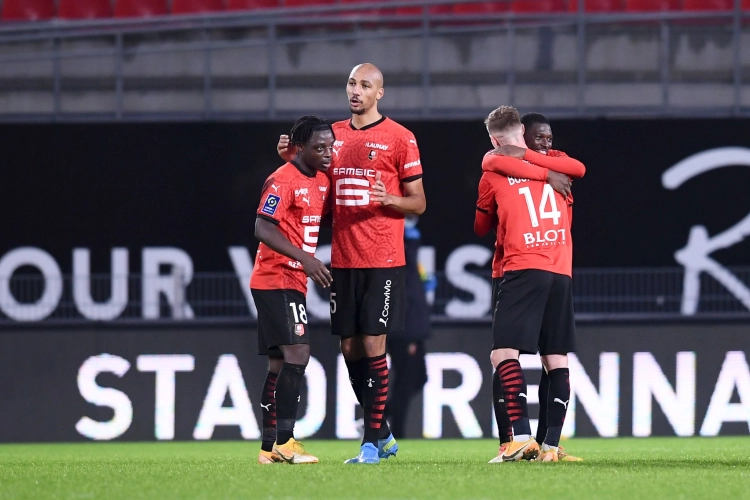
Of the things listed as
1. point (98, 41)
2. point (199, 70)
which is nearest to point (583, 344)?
point (199, 70)

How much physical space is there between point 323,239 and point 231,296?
160cm

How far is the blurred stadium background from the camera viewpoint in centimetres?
1001

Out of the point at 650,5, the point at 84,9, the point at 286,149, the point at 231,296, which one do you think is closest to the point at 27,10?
the point at 84,9

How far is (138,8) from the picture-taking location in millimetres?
15688

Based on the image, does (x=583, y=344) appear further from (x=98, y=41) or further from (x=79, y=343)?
(x=98, y=41)

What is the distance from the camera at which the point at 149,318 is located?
410 inches

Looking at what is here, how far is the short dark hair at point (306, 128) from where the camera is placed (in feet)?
20.7

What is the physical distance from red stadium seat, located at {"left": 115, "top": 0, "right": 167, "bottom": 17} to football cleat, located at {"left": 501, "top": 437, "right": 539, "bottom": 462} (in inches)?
426

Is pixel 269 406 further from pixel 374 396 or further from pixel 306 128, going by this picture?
pixel 306 128

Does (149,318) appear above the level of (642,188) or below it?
below

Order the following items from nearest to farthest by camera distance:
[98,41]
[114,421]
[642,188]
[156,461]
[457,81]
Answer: [156,461], [114,421], [642,188], [457,81], [98,41]

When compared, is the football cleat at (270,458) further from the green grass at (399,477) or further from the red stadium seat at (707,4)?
the red stadium seat at (707,4)

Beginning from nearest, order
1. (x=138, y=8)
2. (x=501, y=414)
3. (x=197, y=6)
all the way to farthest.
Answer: (x=501, y=414) < (x=197, y=6) < (x=138, y=8)

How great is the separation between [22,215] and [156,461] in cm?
670
